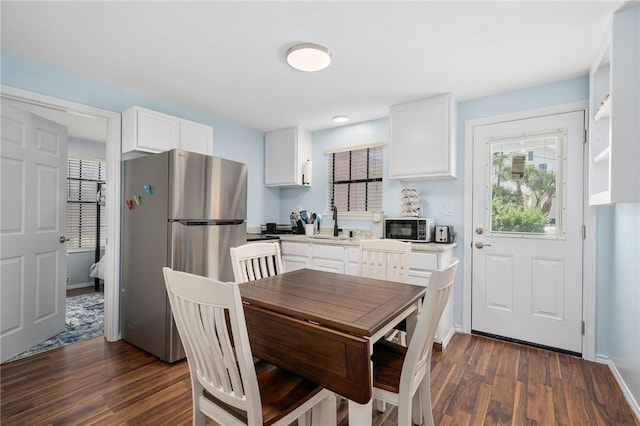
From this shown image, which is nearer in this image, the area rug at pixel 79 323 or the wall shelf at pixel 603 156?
the wall shelf at pixel 603 156

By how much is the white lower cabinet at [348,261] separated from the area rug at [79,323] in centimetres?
206

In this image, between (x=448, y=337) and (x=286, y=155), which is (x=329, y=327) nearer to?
(x=448, y=337)

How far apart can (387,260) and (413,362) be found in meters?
1.05

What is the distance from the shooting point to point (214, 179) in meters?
2.63

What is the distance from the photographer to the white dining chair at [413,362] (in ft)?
3.87

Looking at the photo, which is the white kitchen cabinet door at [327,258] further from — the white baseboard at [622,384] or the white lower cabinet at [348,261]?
the white baseboard at [622,384]

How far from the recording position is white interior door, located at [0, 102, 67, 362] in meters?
2.34

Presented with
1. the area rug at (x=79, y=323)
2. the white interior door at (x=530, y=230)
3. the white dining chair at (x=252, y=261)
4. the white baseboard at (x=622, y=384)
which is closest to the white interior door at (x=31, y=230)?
the area rug at (x=79, y=323)

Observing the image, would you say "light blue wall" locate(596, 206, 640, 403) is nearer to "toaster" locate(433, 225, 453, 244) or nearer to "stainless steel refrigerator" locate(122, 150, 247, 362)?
"toaster" locate(433, 225, 453, 244)

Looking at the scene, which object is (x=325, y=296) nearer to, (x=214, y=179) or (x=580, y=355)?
(x=214, y=179)

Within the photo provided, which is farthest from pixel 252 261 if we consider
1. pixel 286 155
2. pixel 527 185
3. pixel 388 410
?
pixel 527 185

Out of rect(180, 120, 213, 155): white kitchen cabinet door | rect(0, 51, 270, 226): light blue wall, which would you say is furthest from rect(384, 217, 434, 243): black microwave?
rect(180, 120, 213, 155): white kitchen cabinet door

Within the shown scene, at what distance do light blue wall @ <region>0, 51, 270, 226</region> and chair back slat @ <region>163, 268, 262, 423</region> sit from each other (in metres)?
2.39

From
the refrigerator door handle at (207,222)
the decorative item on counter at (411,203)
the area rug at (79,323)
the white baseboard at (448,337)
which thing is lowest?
the area rug at (79,323)
